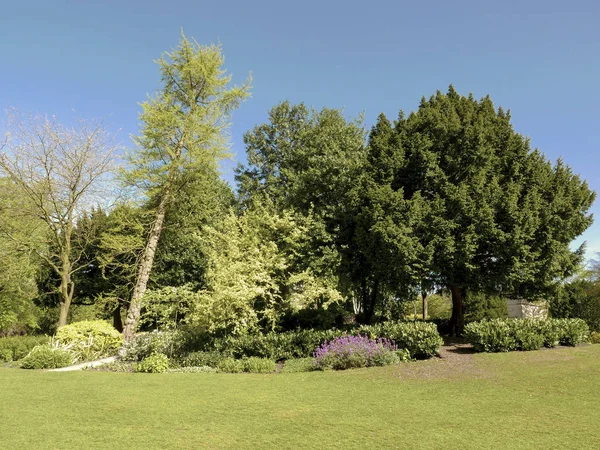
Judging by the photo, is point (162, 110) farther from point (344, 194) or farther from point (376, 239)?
point (376, 239)

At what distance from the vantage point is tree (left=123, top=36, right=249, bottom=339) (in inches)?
817

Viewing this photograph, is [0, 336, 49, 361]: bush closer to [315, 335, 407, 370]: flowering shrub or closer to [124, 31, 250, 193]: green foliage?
[124, 31, 250, 193]: green foliage

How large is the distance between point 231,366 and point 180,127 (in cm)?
1347

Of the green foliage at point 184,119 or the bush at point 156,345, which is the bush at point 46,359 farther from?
the green foliage at point 184,119

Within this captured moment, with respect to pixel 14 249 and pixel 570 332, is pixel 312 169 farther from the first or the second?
pixel 14 249

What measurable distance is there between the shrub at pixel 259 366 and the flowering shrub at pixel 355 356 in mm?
1648

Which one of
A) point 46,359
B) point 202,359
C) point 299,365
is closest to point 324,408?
point 299,365

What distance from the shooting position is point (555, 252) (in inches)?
608

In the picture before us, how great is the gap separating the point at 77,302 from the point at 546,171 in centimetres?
3019

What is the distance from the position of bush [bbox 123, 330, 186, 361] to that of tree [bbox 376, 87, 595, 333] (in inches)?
429

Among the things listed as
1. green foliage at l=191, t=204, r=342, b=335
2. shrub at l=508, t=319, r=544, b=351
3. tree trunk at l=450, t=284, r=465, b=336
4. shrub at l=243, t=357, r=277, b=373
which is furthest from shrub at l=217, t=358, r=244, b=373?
tree trunk at l=450, t=284, r=465, b=336

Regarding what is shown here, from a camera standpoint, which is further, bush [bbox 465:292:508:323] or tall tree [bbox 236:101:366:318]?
bush [bbox 465:292:508:323]

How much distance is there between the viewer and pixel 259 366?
13297mm

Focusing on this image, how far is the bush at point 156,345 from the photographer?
1620cm
